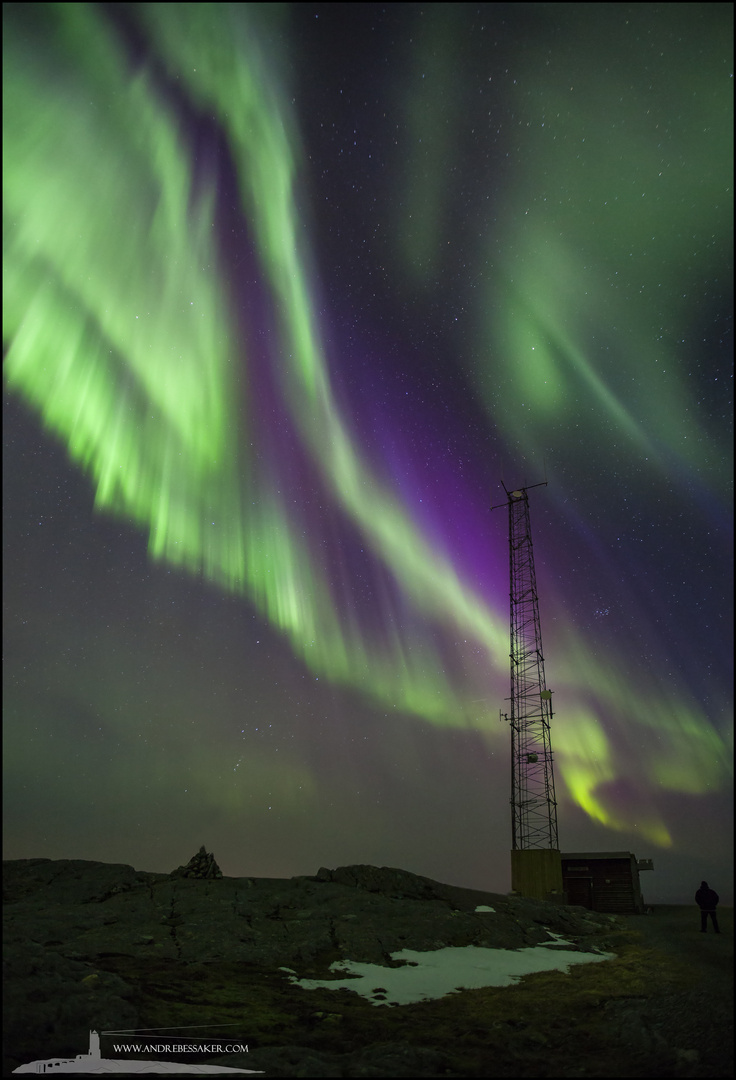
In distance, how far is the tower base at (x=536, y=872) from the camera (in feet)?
104

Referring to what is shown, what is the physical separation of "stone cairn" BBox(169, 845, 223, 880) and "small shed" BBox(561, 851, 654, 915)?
18.3m

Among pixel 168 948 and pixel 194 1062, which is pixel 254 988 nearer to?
pixel 168 948

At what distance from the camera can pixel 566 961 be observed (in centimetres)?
1602

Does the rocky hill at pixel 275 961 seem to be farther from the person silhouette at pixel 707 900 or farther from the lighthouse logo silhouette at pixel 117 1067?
the person silhouette at pixel 707 900

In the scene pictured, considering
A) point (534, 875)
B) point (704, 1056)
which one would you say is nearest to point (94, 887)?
point (704, 1056)

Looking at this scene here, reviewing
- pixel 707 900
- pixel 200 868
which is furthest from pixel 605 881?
pixel 200 868

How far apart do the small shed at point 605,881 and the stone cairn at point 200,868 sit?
18290 mm

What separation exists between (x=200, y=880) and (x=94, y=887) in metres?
3.38

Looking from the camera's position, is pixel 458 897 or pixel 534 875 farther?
pixel 534 875

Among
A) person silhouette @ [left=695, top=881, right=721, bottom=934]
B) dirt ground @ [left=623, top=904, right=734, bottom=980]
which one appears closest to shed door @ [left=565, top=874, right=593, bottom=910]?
dirt ground @ [left=623, top=904, right=734, bottom=980]

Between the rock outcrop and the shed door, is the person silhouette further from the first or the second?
the shed door

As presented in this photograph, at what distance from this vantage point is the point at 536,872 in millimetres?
32438

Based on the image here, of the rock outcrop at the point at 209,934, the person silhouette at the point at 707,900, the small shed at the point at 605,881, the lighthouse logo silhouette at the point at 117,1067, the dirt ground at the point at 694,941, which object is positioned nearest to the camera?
the lighthouse logo silhouette at the point at 117,1067

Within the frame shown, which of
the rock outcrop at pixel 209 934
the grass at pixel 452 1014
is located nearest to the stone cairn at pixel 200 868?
the rock outcrop at pixel 209 934
